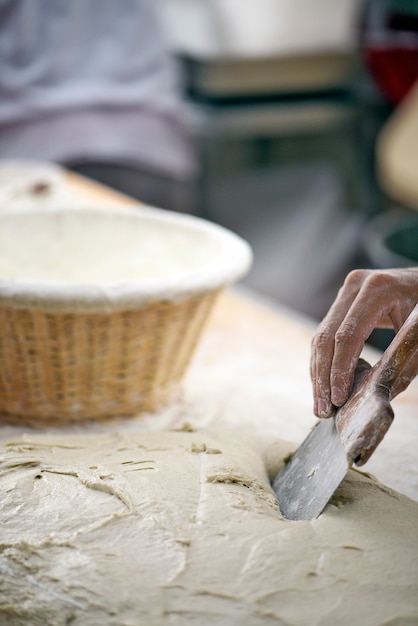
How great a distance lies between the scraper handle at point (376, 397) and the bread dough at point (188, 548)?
0.10m

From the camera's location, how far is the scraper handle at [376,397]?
0.88m

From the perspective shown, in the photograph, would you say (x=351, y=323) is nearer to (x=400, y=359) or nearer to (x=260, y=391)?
(x=400, y=359)

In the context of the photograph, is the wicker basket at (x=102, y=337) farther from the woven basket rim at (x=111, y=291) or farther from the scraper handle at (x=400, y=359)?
the scraper handle at (x=400, y=359)

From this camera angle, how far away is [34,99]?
3.51m

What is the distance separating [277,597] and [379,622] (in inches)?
4.3

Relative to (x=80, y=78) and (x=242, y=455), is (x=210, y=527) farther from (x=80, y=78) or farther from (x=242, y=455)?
(x=80, y=78)

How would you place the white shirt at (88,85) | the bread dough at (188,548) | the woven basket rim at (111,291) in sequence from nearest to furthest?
the bread dough at (188,548), the woven basket rim at (111,291), the white shirt at (88,85)

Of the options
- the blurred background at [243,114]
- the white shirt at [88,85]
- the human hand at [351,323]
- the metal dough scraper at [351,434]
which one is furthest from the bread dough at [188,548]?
the white shirt at [88,85]

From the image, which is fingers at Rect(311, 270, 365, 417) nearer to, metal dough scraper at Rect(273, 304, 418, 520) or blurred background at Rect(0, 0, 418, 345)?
metal dough scraper at Rect(273, 304, 418, 520)

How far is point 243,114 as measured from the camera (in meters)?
3.56

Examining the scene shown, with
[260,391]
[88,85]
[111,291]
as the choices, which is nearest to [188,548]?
[111,291]

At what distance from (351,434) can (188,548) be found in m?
0.23

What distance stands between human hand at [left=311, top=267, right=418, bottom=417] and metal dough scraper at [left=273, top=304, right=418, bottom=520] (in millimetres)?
23

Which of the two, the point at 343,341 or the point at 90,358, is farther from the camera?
the point at 90,358
